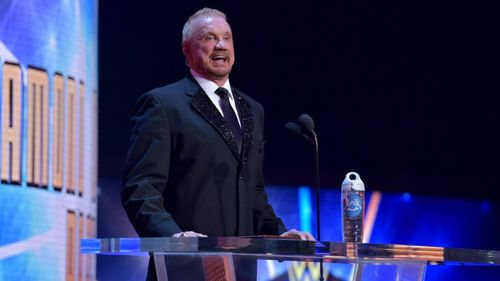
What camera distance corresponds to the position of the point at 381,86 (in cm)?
584

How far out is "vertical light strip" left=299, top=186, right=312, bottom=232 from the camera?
5.62 metres

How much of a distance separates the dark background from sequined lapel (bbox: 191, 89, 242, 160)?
103 inches

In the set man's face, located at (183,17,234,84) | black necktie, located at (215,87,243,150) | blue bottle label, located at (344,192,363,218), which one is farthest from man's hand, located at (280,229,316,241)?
man's face, located at (183,17,234,84)

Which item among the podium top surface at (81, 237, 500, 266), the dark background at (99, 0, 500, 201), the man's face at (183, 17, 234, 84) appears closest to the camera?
the podium top surface at (81, 237, 500, 266)

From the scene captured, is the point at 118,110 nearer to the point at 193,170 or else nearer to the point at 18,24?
the point at 18,24

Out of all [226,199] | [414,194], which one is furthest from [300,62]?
[226,199]

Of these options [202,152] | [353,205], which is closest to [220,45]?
[202,152]

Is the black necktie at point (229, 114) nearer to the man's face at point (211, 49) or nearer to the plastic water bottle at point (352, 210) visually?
the man's face at point (211, 49)

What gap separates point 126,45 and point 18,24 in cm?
69

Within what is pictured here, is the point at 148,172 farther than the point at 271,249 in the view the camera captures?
Yes

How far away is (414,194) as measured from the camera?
19.3ft

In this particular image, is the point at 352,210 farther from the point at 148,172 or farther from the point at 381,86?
the point at 381,86

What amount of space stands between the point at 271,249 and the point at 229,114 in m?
0.89

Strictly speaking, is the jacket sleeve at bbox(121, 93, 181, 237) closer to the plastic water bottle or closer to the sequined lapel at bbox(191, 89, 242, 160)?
the sequined lapel at bbox(191, 89, 242, 160)
